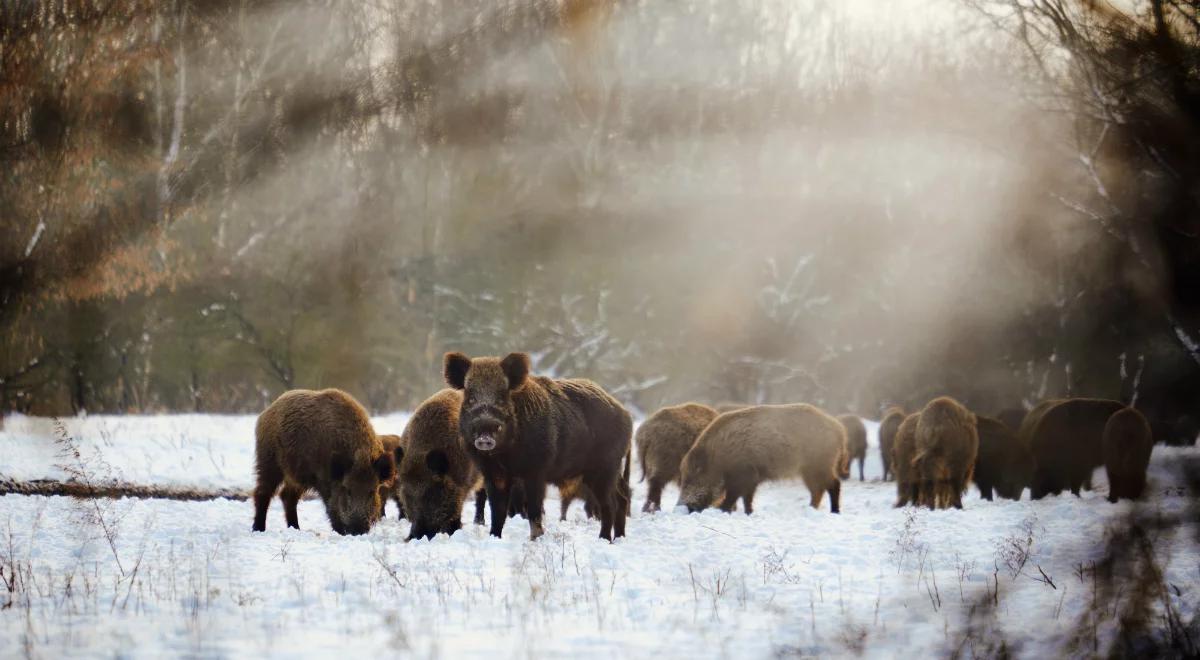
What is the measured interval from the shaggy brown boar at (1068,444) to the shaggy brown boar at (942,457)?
6.28 feet

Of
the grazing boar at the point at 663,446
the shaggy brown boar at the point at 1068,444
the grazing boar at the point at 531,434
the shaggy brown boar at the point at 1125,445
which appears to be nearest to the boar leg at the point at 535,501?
the grazing boar at the point at 531,434

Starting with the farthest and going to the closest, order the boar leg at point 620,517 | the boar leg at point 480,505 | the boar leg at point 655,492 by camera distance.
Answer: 1. the boar leg at point 655,492
2. the boar leg at point 480,505
3. the boar leg at point 620,517

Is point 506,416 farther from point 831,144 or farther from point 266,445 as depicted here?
point 831,144

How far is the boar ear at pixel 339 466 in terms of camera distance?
10.3 metres

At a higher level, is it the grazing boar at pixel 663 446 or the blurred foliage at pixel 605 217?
the blurred foliage at pixel 605 217

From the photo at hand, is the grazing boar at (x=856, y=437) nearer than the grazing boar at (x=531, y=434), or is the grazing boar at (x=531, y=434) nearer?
the grazing boar at (x=531, y=434)

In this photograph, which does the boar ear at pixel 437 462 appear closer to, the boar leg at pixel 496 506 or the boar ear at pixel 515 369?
the boar leg at pixel 496 506

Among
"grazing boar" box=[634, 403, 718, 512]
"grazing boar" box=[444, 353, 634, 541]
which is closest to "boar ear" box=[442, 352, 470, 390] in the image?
"grazing boar" box=[444, 353, 634, 541]

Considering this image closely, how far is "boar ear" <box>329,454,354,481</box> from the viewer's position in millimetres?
10320

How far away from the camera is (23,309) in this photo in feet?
40.5

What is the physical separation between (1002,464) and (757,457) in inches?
205

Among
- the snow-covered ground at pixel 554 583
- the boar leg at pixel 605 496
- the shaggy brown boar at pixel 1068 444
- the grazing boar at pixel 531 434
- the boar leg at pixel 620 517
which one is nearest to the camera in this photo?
the snow-covered ground at pixel 554 583

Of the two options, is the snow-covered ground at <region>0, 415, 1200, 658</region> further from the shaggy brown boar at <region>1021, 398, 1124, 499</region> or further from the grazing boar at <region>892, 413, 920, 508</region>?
the shaggy brown boar at <region>1021, 398, 1124, 499</region>

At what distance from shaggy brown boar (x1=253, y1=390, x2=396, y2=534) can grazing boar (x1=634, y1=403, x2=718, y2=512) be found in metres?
5.90
